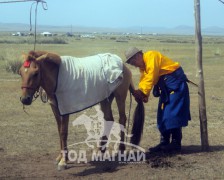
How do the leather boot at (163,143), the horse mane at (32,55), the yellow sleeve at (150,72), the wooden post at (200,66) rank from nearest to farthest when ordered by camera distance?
the horse mane at (32,55) < the yellow sleeve at (150,72) < the wooden post at (200,66) < the leather boot at (163,143)

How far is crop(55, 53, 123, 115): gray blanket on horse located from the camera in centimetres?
649

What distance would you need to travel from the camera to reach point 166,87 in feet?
23.4

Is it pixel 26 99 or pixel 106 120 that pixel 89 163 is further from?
pixel 26 99

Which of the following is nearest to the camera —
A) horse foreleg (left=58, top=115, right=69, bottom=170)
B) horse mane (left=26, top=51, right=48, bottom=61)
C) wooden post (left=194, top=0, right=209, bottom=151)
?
horse mane (left=26, top=51, right=48, bottom=61)

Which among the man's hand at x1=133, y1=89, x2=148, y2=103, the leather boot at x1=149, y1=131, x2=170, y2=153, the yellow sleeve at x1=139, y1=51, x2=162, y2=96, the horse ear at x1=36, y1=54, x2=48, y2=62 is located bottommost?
the leather boot at x1=149, y1=131, x2=170, y2=153

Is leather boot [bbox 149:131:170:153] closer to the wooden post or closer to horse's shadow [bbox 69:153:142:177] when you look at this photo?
horse's shadow [bbox 69:153:142:177]

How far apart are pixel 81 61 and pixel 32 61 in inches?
35.6

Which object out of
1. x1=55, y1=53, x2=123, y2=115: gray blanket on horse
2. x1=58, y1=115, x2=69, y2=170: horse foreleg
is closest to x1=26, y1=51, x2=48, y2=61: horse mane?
x1=55, y1=53, x2=123, y2=115: gray blanket on horse

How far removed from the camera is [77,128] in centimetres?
993

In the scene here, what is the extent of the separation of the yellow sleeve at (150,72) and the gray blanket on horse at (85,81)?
15.8 inches

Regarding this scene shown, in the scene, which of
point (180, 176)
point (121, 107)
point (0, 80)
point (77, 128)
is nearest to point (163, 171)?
point (180, 176)

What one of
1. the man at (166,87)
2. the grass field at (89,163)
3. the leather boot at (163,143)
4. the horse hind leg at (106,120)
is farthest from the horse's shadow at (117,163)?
the horse hind leg at (106,120)

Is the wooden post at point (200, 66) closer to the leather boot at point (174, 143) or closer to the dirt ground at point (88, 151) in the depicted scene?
the dirt ground at point (88, 151)

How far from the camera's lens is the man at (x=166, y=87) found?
6.86 m
